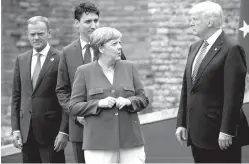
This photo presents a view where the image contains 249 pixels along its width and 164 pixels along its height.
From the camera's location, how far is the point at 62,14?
8.08 m

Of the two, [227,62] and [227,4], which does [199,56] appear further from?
[227,4]

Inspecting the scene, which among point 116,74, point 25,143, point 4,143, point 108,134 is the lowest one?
point 4,143

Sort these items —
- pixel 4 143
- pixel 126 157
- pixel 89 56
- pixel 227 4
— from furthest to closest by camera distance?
pixel 4 143 < pixel 227 4 < pixel 89 56 < pixel 126 157

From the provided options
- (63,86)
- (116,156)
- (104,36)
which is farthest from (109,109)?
(63,86)

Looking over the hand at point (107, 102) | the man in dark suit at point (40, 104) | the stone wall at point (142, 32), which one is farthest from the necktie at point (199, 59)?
the stone wall at point (142, 32)

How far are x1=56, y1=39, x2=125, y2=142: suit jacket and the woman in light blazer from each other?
54cm

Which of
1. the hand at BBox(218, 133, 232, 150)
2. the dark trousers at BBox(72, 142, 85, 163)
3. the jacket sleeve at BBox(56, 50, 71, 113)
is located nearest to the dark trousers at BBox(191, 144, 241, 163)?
the hand at BBox(218, 133, 232, 150)

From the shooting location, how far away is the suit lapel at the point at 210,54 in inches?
185

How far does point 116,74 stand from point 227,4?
119 inches

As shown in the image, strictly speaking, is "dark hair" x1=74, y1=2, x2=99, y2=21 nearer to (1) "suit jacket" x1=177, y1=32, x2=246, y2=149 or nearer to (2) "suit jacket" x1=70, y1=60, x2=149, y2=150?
(2) "suit jacket" x1=70, y1=60, x2=149, y2=150

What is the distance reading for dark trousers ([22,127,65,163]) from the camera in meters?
5.57

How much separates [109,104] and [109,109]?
0.25 feet

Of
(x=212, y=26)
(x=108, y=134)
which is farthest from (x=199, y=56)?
(x=108, y=134)

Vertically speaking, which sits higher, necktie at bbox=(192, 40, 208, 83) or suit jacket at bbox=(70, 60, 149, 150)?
necktie at bbox=(192, 40, 208, 83)
